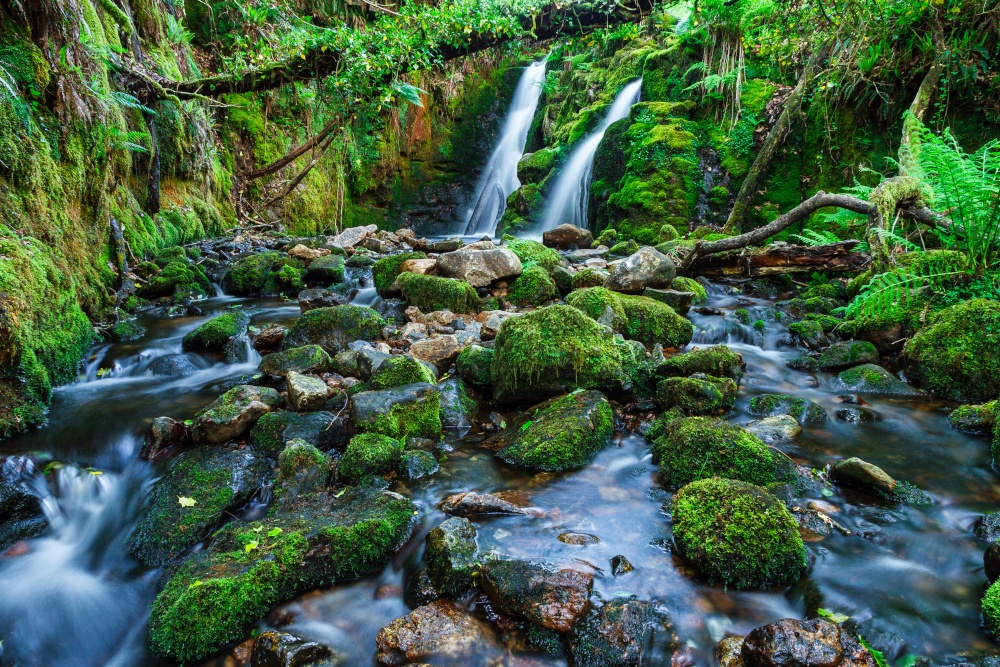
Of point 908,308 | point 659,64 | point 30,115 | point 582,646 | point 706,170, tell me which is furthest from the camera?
point 659,64

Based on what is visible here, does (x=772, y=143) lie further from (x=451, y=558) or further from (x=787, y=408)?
(x=451, y=558)

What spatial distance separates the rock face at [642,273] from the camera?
6258 millimetres

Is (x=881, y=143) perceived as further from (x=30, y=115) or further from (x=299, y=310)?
(x=30, y=115)

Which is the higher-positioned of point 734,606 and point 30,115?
point 30,115

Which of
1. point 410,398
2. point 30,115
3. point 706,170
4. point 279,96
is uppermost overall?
point 279,96

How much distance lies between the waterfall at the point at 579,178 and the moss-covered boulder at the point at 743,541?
38.8ft

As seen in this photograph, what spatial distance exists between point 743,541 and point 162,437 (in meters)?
3.80

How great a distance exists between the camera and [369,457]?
3232 mm

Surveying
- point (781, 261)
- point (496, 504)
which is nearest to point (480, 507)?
point (496, 504)

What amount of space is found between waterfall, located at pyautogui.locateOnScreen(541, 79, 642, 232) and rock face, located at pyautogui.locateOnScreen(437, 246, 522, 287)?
7.07 m

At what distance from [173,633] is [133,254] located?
7586 mm

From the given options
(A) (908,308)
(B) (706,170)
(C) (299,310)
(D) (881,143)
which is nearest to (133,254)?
(C) (299,310)

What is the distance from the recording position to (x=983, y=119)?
793 cm

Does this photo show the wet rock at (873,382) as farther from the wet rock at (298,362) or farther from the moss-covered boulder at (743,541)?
the wet rock at (298,362)
